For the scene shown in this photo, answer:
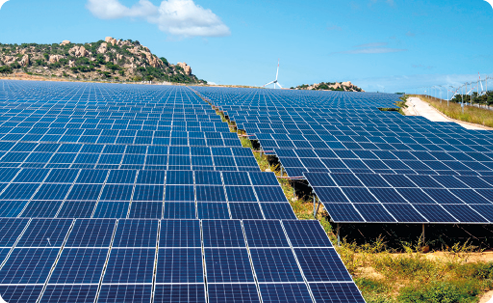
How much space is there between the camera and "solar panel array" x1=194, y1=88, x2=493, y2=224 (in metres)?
14.5

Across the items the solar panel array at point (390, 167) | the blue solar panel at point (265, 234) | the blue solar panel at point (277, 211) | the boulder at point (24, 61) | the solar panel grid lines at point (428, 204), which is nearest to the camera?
the blue solar panel at point (265, 234)

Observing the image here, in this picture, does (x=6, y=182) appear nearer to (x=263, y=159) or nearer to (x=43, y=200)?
(x=43, y=200)

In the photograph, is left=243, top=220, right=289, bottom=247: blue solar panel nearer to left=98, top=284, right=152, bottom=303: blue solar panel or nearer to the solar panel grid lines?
left=98, top=284, right=152, bottom=303: blue solar panel

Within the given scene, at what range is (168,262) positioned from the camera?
29.7 feet

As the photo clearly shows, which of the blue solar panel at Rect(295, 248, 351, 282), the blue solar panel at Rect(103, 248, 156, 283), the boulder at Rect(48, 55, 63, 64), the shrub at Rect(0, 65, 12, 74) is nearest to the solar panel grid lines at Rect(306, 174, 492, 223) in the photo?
the blue solar panel at Rect(295, 248, 351, 282)

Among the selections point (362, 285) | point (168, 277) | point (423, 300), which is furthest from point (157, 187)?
point (423, 300)

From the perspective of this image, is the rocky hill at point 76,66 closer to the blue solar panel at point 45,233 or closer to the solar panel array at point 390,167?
the solar panel array at point 390,167

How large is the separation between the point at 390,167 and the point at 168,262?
1607 cm

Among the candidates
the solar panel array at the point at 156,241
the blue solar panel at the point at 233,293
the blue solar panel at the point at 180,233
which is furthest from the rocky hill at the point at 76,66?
the blue solar panel at the point at 233,293

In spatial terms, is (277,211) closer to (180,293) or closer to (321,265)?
(321,265)

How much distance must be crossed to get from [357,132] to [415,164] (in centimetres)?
982

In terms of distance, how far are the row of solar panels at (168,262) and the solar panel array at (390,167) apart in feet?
14.6

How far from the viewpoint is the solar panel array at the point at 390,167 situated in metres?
14.5

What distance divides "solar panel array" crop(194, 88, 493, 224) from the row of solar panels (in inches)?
175
